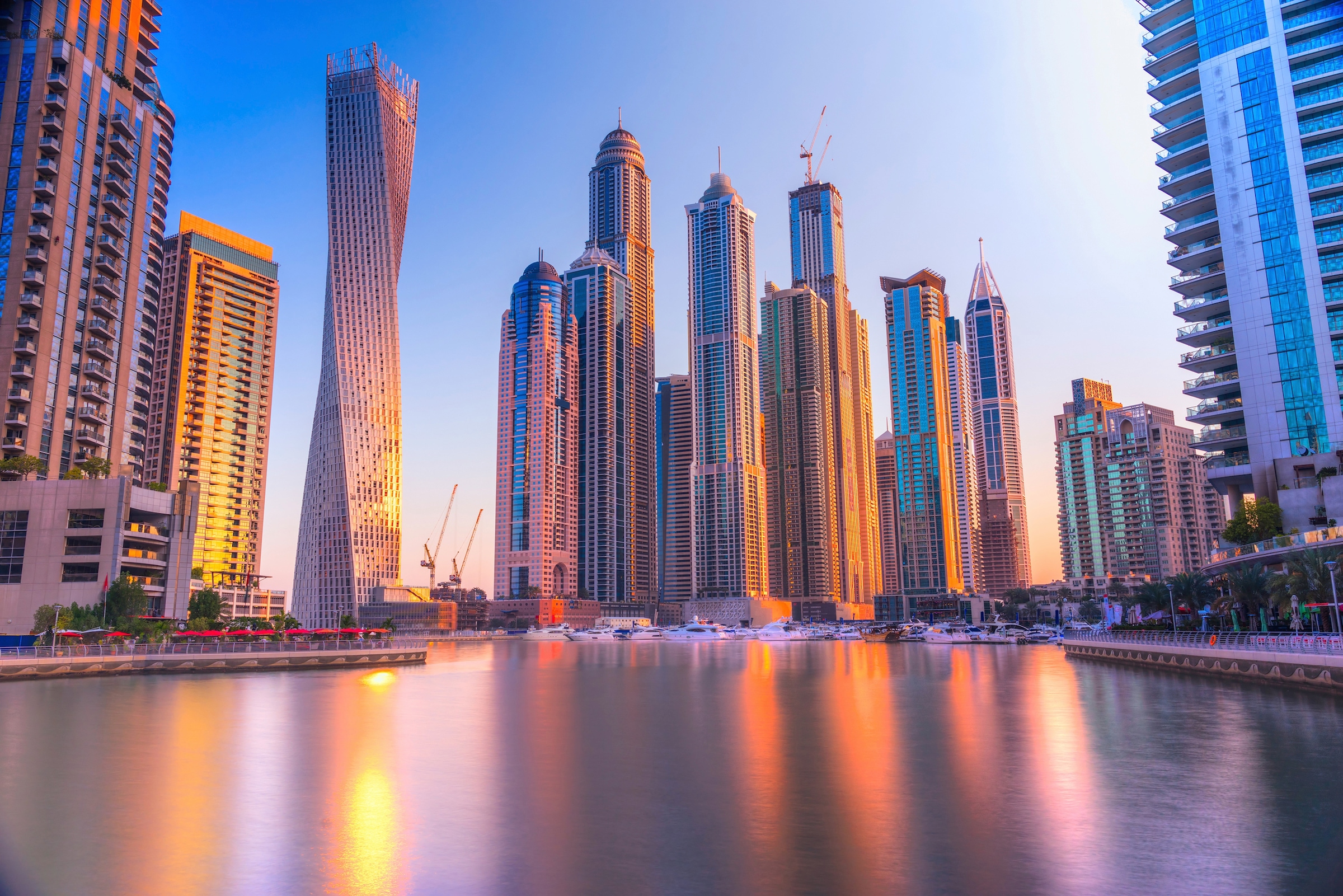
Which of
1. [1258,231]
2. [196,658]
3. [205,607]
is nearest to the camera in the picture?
[196,658]

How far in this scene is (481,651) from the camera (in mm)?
152875

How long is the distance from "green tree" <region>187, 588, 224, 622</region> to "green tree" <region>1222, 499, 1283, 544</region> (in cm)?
11658

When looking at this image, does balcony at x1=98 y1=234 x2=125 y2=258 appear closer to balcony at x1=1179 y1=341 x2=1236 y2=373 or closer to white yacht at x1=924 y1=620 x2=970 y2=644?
balcony at x1=1179 y1=341 x2=1236 y2=373

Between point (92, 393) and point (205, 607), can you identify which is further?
point (205, 607)

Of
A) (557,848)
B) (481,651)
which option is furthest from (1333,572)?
(481,651)

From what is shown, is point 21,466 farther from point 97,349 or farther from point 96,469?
point 97,349

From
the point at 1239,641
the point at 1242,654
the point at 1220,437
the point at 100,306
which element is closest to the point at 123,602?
the point at 100,306

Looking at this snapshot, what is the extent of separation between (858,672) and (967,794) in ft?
205

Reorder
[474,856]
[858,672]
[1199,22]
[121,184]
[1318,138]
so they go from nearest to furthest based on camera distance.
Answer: [474,856]
[858,672]
[1318,138]
[1199,22]
[121,184]

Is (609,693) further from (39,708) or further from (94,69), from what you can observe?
(94,69)

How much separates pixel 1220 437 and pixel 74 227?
5320 inches

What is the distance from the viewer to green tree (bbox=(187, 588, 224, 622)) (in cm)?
11181

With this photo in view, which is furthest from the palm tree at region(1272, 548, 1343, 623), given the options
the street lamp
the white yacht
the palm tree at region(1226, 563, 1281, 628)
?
the white yacht

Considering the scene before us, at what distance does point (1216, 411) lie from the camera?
10044cm
